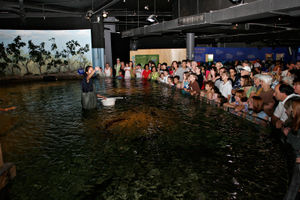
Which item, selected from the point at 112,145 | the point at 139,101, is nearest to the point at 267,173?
the point at 112,145

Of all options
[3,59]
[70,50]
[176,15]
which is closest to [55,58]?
[70,50]

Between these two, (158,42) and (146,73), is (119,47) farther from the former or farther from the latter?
(146,73)

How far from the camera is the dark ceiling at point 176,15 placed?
6082 mm

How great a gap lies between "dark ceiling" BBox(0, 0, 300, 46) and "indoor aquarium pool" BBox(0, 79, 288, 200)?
106 inches

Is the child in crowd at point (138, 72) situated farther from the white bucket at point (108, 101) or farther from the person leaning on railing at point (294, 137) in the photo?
the person leaning on railing at point (294, 137)

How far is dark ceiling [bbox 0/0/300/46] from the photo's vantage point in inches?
239

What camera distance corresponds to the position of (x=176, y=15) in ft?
40.4

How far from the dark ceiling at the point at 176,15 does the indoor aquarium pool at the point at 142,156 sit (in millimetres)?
2701

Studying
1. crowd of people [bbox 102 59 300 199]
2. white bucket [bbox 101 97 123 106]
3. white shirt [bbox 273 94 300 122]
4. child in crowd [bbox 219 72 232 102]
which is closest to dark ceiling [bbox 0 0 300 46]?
crowd of people [bbox 102 59 300 199]

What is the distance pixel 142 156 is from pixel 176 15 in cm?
1012

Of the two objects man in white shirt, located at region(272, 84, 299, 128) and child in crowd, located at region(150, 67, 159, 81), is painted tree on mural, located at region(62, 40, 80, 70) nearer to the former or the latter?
child in crowd, located at region(150, 67, 159, 81)

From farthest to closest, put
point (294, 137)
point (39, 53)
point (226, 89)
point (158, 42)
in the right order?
point (39, 53) → point (158, 42) → point (226, 89) → point (294, 137)

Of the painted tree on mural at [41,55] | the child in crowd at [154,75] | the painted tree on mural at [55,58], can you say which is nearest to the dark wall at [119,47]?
the painted tree on mural at [41,55]

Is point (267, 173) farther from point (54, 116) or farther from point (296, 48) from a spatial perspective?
point (296, 48)
